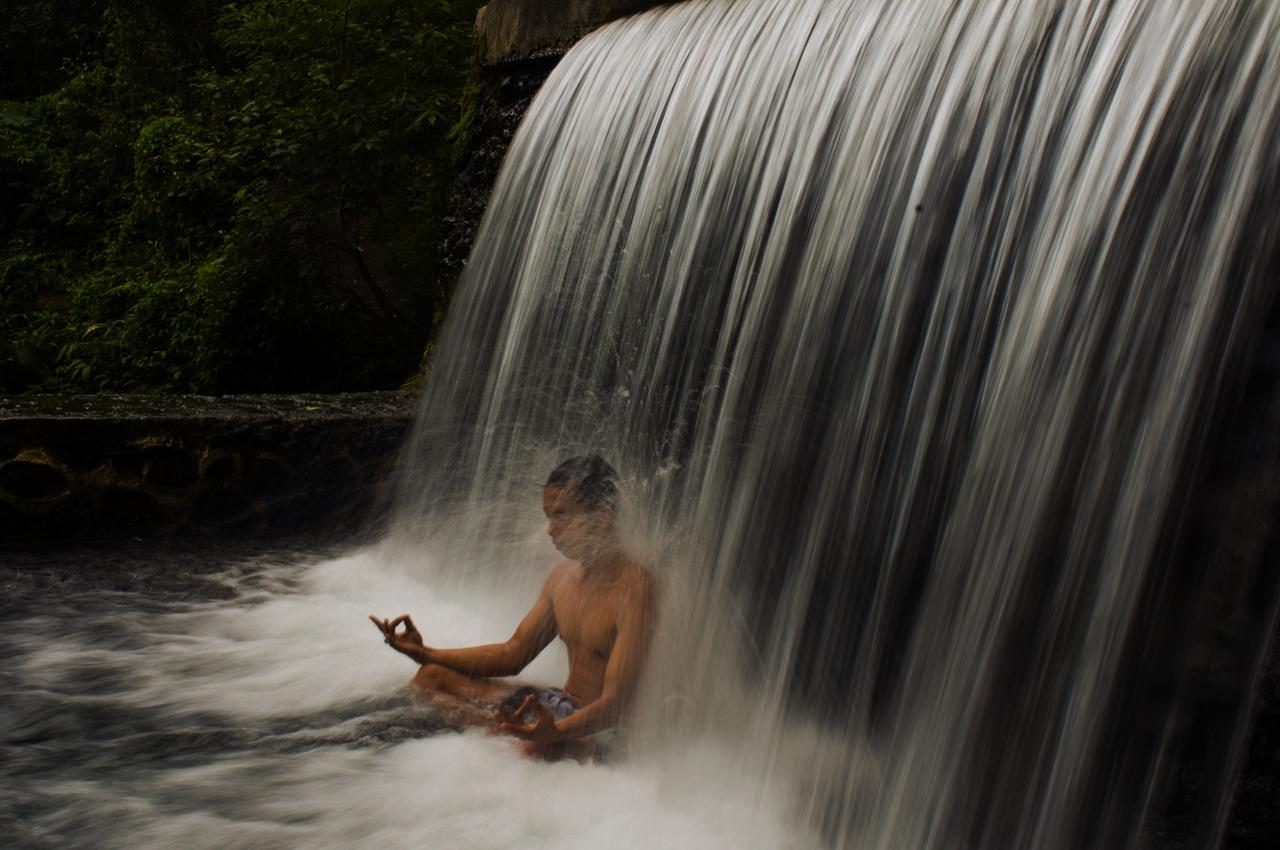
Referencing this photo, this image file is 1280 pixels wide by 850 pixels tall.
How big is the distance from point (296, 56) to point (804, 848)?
842 cm

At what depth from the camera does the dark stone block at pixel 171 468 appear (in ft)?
17.7

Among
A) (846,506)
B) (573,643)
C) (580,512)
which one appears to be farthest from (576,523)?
(846,506)

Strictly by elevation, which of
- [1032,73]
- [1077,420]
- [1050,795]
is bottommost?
[1050,795]

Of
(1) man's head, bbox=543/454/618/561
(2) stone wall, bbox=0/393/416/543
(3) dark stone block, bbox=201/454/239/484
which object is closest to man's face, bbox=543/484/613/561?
(1) man's head, bbox=543/454/618/561

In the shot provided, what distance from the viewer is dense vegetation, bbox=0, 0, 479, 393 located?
9109mm

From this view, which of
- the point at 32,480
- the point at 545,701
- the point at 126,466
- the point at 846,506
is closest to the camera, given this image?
the point at 846,506

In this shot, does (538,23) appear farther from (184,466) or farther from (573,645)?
(573,645)

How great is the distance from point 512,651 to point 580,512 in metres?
0.59

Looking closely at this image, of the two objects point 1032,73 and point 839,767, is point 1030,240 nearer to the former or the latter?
point 1032,73

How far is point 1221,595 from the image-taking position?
216 centimetres

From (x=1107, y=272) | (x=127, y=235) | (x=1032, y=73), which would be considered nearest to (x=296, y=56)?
(x=127, y=235)

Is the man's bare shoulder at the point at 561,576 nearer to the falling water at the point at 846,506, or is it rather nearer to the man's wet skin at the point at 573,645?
the man's wet skin at the point at 573,645

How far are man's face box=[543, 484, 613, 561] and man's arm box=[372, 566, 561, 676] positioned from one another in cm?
21

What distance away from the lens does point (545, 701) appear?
3398 millimetres
